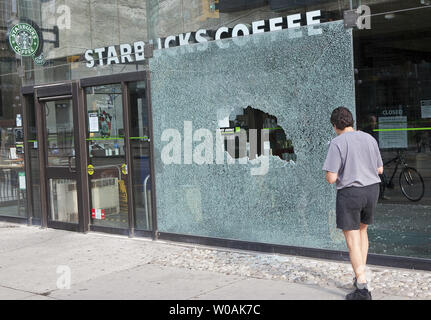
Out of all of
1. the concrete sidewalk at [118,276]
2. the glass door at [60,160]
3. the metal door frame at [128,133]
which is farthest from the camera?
the glass door at [60,160]

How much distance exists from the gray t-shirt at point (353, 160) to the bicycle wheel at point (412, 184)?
56.5 inches

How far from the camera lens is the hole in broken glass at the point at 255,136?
7.01 m

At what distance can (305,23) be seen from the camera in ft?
22.0

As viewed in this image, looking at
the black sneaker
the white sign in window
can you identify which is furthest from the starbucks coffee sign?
the black sneaker

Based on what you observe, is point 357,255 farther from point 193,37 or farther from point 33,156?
point 33,156

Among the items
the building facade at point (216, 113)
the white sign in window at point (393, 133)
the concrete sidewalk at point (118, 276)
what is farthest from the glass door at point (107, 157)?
the white sign in window at point (393, 133)

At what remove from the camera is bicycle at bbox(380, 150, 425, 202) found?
6.31 metres

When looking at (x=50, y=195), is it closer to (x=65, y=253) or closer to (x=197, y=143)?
(x=65, y=253)

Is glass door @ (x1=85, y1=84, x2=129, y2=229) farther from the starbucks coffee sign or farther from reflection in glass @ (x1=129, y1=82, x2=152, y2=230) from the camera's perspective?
the starbucks coffee sign

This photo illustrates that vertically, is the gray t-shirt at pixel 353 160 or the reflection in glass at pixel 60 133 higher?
the reflection in glass at pixel 60 133

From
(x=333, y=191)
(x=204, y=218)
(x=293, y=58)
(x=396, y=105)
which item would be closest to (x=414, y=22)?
(x=396, y=105)

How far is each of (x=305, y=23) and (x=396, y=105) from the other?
4.82 feet

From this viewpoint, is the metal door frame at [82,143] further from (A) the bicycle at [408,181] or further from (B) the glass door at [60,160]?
(A) the bicycle at [408,181]
